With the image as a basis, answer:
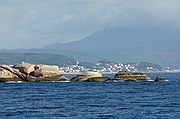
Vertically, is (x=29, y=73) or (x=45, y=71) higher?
(x=45, y=71)

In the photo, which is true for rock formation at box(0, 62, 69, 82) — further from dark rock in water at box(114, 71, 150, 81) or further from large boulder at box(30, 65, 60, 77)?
→ dark rock in water at box(114, 71, 150, 81)

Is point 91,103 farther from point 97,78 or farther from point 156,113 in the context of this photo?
point 97,78

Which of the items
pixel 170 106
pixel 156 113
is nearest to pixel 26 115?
pixel 156 113

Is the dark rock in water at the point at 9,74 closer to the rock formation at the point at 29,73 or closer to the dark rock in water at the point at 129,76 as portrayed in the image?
the rock formation at the point at 29,73

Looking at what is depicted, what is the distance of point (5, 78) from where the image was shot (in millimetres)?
150000

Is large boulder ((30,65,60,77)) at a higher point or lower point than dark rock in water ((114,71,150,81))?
higher

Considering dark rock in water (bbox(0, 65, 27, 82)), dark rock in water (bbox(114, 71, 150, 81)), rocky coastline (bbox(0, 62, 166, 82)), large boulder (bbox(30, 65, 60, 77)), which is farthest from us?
dark rock in water (bbox(114, 71, 150, 81))

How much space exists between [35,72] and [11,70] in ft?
21.3

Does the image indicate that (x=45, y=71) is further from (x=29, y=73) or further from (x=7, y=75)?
(x=7, y=75)

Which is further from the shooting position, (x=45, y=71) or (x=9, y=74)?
(x=9, y=74)

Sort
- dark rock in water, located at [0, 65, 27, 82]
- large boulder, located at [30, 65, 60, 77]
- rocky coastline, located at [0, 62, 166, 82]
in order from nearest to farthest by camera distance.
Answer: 1. dark rock in water, located at [0, 65, 27, 82]
2. large boulder, located at [30, 65, 60, 77]
3. rocky coastline, located at [0, 62, 166, 82]

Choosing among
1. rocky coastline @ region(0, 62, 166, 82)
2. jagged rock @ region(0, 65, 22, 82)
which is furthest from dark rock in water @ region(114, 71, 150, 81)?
jagged rock @ region(0, 65, 22, 82)

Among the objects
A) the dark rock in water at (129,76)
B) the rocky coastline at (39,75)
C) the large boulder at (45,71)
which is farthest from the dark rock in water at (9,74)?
the dark rock in water at (129,76)

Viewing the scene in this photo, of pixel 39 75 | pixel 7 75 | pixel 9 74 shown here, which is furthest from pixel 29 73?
pixel 7 75
